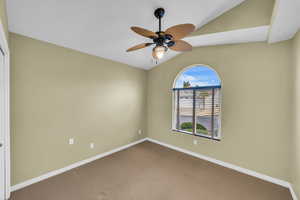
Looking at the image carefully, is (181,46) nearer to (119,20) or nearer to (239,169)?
(119,20)

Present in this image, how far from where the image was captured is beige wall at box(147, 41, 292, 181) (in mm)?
2016

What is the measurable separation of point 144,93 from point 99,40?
2125 mm

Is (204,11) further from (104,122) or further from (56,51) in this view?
(104,122)

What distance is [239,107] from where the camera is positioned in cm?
240

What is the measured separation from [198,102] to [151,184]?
7.01 ft

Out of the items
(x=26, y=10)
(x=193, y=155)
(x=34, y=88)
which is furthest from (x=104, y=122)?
(x=193, y=155)

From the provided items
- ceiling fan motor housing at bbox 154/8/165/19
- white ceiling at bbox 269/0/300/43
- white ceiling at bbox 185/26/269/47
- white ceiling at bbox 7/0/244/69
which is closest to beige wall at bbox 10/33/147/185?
white ceiling at bbox 7/0/244/69

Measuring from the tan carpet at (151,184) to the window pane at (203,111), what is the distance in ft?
2.46

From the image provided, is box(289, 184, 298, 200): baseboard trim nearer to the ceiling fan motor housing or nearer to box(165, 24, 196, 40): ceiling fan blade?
box(165, 24, 196, 40): ceiling fan blade

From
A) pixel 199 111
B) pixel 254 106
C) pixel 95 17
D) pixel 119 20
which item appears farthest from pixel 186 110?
pixel 95 17

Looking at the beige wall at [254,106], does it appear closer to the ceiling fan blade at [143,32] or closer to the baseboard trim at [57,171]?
the ceiling fan blade at [143,32]

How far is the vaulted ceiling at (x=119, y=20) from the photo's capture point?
145 centimetres

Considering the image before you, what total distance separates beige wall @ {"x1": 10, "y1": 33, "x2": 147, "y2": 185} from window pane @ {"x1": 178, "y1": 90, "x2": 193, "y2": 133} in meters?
1.71

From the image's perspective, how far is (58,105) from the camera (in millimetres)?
2158
